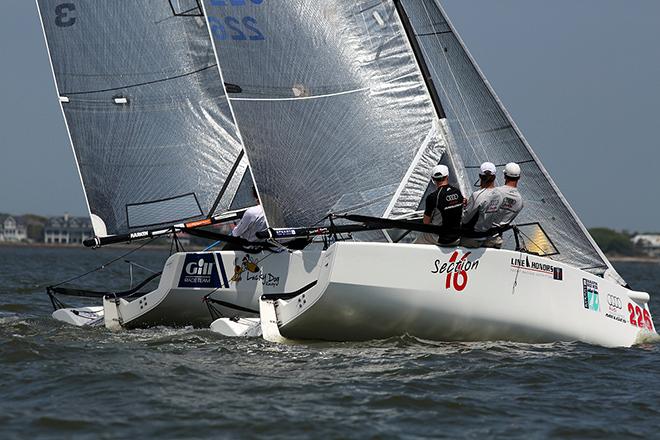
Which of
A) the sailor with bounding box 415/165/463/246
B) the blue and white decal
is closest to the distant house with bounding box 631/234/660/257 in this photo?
the blue and white decal

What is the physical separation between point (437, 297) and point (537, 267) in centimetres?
98

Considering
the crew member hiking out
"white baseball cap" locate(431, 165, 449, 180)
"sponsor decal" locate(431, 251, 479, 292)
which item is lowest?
"sponsor decal" locate(431, 251, 479, 292)

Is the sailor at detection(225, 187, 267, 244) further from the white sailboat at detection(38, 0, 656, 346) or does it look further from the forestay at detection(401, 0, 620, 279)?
the forestay at detection(401, 0, 620, 279)

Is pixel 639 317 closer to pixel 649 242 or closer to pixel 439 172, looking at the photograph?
pixel 439 172

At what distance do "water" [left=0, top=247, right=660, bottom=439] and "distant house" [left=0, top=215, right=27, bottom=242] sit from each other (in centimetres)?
11031

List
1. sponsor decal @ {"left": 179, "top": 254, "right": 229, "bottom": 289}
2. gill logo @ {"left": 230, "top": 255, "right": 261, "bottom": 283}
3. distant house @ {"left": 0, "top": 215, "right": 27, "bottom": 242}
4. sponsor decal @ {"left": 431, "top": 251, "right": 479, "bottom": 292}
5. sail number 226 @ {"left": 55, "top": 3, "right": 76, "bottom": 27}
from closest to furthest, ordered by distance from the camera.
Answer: sponsor decal @ {"left": 431, "top": 251, "right": 479, "bottom": 292}
gill logo @ {"left": 230, "top": 255, "right": 261, "bottom": 283}
sponsor decal @ {"left": 179, "top": 254, "right": 229, "bottom": 289}
sail number 226 @ {"left": 55, "top": 3, "right": 76, "bottom": 27}
distant house @ {"left": 0, "top": 215, "right": 27, "bottom": 242}

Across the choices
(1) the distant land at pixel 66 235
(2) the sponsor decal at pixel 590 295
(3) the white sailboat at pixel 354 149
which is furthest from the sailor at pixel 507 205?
(1) the distant land at pixel 66 235

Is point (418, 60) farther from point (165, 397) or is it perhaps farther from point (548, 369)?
point (165, 397)

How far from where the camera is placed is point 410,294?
977 cm

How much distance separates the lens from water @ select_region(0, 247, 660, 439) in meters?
6.93

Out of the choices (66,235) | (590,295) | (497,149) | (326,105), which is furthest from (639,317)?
(66,235)

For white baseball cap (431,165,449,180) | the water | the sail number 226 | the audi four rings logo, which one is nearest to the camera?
the water

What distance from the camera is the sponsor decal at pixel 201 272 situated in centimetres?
1202

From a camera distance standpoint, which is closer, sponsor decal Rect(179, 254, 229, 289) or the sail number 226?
sponsor decal Rect(179, 254, 229, 289)
